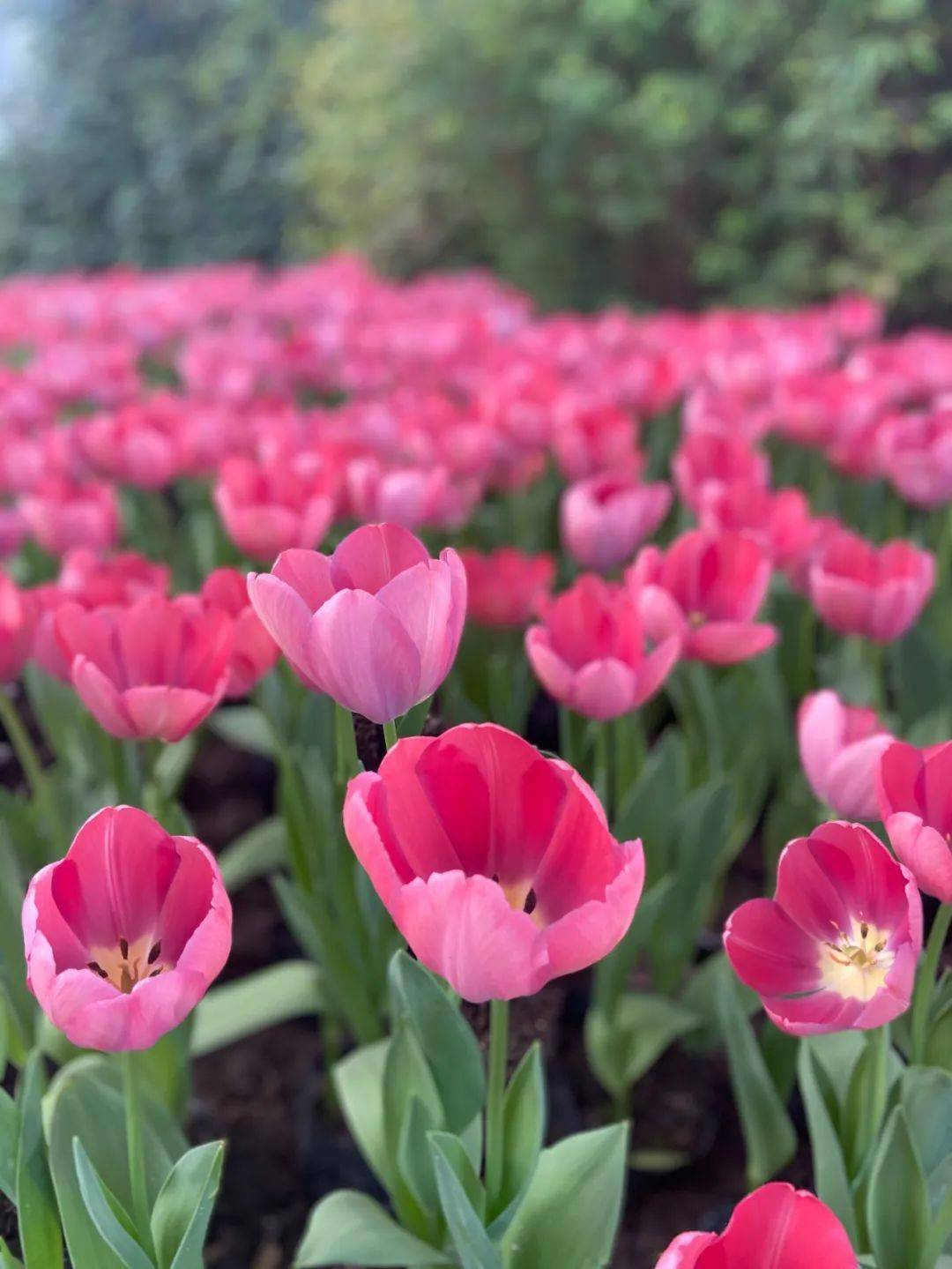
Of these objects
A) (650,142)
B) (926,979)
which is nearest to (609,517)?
(926,979)

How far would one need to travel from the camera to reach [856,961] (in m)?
0.47

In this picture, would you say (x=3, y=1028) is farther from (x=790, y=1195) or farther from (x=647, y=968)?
(x=647, y=968)

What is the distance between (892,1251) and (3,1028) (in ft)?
1.33

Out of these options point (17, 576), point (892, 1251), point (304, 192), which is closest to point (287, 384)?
point (17, 576)

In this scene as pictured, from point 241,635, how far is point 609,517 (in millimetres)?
385

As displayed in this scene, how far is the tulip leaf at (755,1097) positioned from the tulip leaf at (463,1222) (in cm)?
25

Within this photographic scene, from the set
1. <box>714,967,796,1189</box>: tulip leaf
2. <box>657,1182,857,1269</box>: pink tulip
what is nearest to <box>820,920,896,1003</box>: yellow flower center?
<box>657,1182,857,1269</box>: pink tulip

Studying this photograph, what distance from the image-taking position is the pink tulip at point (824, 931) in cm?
45

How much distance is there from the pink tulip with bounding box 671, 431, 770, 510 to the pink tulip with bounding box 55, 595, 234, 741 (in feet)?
1.83

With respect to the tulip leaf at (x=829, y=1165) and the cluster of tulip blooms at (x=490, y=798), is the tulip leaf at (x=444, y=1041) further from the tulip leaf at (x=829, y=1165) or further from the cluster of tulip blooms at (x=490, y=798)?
the tulip leaf at (x=829, y=1165)

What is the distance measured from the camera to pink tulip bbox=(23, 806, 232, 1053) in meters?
0.40

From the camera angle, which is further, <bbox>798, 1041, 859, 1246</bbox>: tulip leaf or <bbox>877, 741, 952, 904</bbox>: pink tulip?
<bbox>798, 1041, 859, 1246</bbox>: tulip leaf

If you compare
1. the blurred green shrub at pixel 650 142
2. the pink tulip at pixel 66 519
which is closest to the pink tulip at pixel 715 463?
the pink tulip at pixel 66 519

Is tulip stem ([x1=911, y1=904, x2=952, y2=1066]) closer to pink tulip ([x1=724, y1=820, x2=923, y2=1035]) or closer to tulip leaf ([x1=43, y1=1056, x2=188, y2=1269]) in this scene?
pink tulip ([x1=724, y1=820, x2=923, y2=1035])
